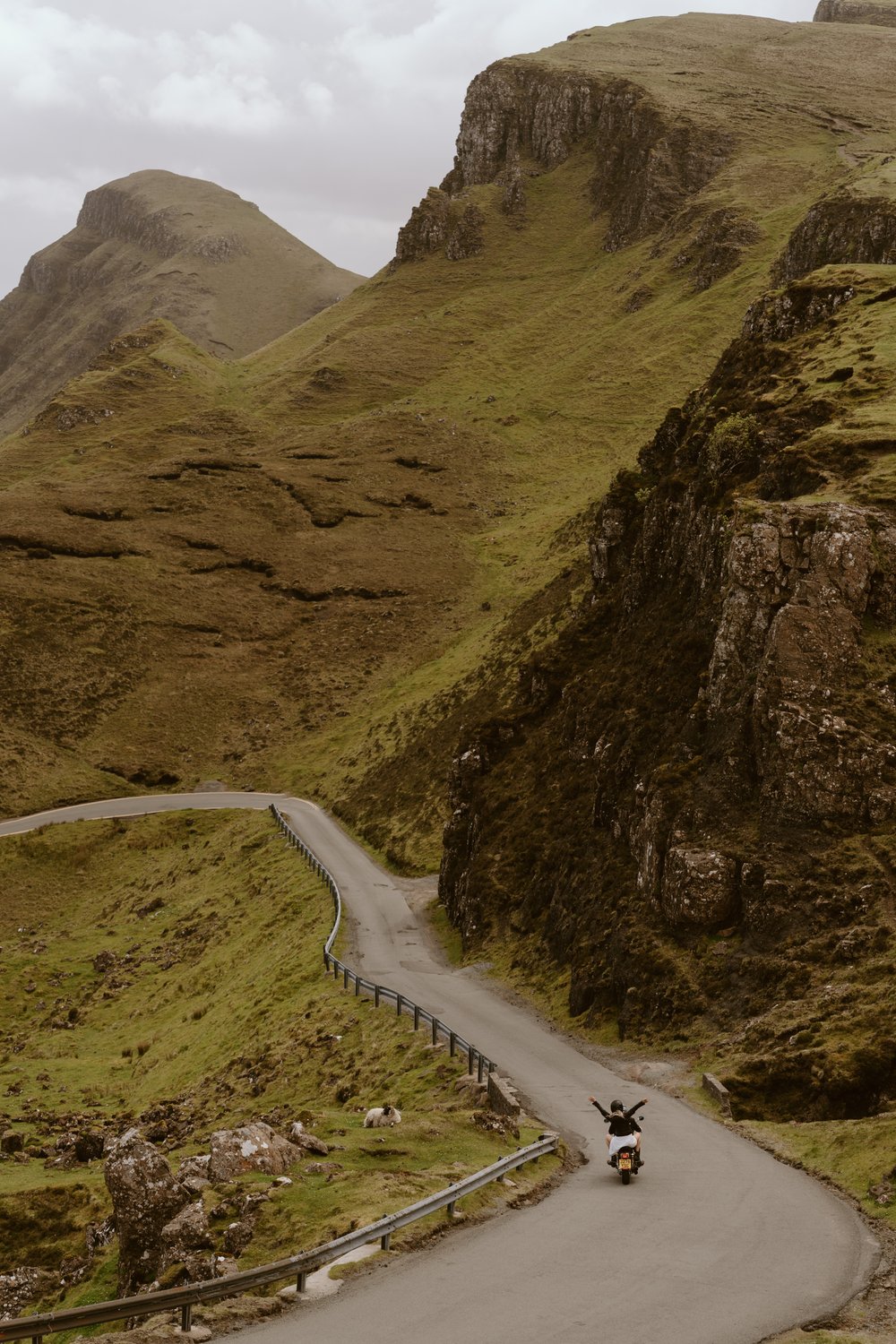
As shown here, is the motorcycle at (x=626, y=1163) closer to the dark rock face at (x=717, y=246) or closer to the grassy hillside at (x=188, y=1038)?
the grassy hillside at (x=188, y=1038)

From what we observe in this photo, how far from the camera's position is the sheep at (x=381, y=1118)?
19844mm

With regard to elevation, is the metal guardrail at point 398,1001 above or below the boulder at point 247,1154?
below

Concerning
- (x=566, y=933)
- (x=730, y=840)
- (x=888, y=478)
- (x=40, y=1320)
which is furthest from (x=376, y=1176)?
(x=888, y=478)

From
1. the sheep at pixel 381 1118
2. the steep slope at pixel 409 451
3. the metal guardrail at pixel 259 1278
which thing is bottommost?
the sheep at pixel 381 1118

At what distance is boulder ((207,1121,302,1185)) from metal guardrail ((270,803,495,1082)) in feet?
22.4

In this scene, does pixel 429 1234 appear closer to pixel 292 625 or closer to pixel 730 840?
pixel 730 840

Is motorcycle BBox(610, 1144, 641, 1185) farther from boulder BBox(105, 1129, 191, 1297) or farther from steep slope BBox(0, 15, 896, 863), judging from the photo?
steep slope BBox(0, 15, 896, 863)

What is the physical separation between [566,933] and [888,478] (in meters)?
16.2

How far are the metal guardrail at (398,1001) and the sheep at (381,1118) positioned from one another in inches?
119

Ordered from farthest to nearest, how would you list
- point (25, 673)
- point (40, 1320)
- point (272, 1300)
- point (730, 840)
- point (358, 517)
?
point (358, 517)
point (25, 673)
point (730, 840)
point (272, 1300)
point (40, 1320)

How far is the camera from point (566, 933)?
107 feet

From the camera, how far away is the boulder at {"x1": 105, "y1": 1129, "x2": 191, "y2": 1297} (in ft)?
49.5

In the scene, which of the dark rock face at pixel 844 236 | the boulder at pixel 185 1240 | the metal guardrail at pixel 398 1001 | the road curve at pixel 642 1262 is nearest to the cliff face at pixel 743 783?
the road curve at pixel 642 1262

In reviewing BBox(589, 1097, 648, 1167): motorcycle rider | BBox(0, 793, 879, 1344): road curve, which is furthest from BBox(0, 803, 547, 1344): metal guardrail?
BBox(589, 1097, 648, 1167): motorcycle rider
